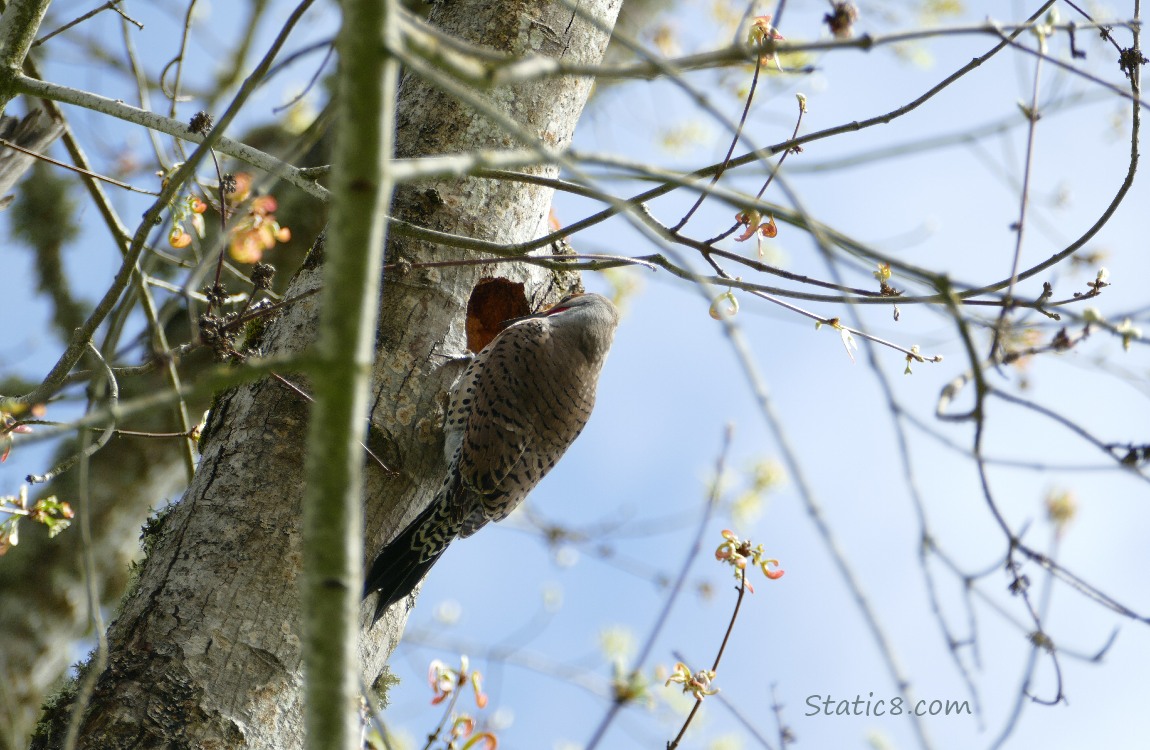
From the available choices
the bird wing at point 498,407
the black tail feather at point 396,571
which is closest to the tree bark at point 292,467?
the black tail feather at point 396,571

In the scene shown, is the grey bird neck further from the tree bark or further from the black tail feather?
the black tail feather

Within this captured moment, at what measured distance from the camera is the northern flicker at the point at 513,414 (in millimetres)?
3379

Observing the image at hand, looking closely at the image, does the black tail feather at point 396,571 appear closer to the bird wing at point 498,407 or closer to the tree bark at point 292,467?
the tree bark at point 292,467

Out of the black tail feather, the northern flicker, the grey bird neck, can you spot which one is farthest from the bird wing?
the black tail feather

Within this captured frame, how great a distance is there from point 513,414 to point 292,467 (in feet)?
3.95

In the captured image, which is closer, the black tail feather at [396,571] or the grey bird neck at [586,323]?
the black tail feather at [396,571]

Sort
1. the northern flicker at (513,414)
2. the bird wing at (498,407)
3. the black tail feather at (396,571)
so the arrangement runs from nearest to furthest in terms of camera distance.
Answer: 1. the black tail feather at (396,571)
2. the northern flicker at (513,414)
3. the bird wing at (498,407)

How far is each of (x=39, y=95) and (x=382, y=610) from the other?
1728 millimetres

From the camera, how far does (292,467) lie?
2775 millimetres

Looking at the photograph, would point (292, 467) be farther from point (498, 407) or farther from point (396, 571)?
point (498, 407)

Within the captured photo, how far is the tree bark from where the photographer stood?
96.2 inches

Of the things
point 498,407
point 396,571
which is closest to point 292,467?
point 396,571

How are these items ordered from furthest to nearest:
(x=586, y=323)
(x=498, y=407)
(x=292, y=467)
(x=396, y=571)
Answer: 1. (x=586, y=323)
2. (x=498, y=407)
3. (x=396, y=571)
4. (x=292, y=467)

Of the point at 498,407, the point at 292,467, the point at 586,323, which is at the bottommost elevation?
the point at 292,467
